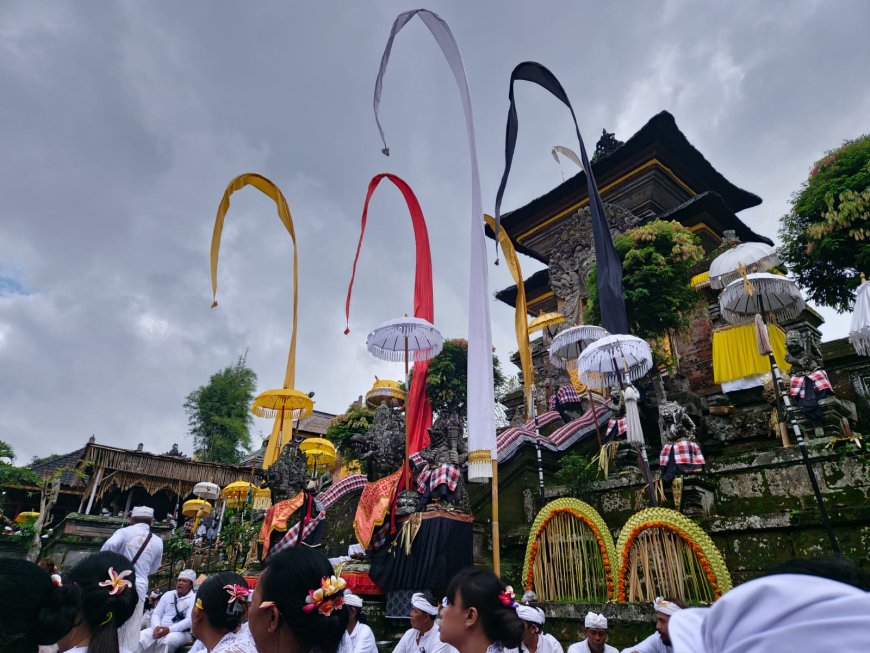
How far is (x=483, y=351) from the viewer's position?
681 cm

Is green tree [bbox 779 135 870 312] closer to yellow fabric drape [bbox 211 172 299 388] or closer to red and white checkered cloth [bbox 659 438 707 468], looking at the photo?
red and white checkered cloth [bbox 659 438 707 468]

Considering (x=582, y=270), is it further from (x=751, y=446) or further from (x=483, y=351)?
(x=483, y=351)

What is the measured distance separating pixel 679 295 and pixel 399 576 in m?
8.17

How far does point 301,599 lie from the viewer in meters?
1.86

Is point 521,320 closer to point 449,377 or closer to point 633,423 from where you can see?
point 633,423

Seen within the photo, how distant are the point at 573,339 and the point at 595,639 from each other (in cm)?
714

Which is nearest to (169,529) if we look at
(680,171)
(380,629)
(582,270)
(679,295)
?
(380,629)

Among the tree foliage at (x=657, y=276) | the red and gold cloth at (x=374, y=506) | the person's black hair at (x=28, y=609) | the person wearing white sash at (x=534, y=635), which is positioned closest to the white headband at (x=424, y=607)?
the person wearing white sash at (x=534, y=635)

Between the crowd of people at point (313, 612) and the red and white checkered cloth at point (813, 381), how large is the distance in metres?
6.75

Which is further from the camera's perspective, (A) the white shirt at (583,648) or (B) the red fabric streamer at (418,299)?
(B) the red fabric streamer at (418,299)

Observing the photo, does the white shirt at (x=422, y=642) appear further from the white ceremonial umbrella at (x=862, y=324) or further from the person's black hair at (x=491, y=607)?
the white ceremonial umbrella at (x=862, y=324)

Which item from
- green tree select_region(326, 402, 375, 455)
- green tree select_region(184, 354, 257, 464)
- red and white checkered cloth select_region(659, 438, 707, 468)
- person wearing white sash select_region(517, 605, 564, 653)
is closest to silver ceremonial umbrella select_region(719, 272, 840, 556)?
red and white checkered cloth select_region(659, 438, 707, 468)

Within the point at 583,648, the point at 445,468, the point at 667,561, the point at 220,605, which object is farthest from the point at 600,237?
→ the point at 220,605

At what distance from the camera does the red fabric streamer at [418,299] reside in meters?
9.83
